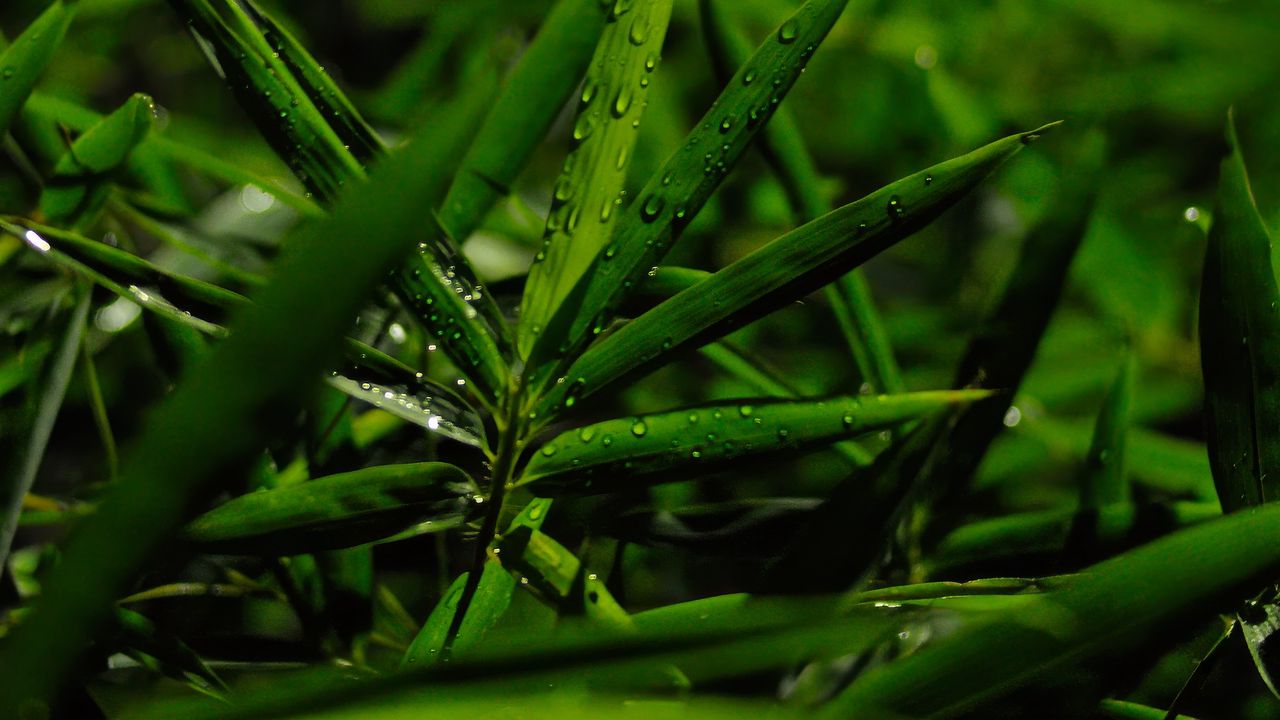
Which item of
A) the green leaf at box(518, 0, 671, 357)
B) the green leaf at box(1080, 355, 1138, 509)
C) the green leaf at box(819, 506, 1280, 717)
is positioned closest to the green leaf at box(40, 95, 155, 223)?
the green leaf at box(518, 0, 671, 357)

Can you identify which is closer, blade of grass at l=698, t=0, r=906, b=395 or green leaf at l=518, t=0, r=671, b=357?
green leaf at l=518, t=0, r=671, b=357

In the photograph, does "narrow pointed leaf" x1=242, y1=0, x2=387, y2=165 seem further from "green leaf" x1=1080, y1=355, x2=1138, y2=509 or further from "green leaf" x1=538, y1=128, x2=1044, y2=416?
"green leaf" x1=1080, y1=355, x2=1138, y2=509

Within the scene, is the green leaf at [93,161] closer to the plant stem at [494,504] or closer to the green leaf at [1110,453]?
the plant stem at [494,504]

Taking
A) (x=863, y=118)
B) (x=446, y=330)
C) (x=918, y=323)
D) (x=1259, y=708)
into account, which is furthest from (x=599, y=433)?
(x=863, y=118)

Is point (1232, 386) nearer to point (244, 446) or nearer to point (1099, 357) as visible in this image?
point (244, 446)

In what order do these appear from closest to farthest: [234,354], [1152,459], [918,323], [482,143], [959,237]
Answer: [234,354], [482,143], [1152,459], [918,323], [959,237]

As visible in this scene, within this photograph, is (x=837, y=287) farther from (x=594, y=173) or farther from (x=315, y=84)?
(x=315, y=84)

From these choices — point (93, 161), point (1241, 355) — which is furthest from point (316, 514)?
point (1241, 355)
